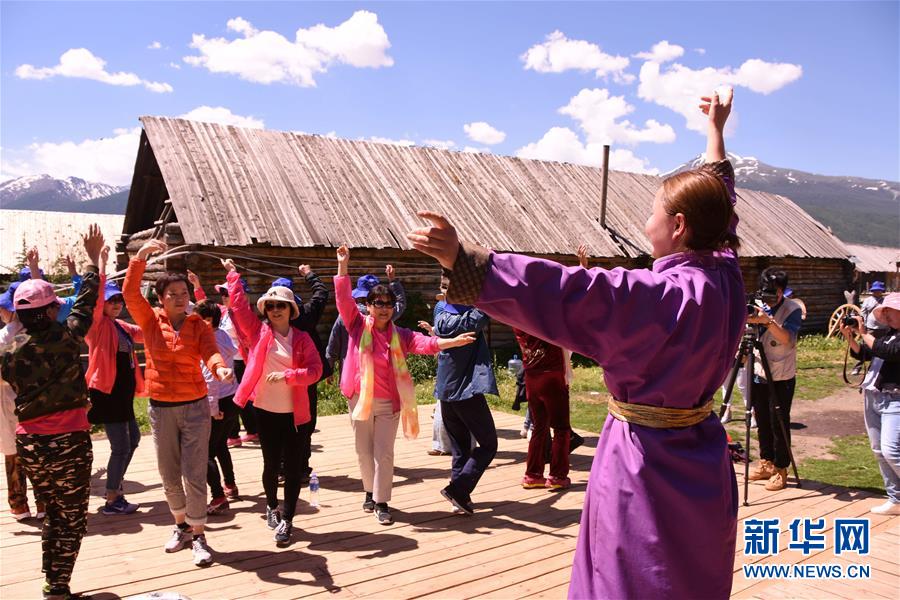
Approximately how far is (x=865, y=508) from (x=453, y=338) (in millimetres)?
3854

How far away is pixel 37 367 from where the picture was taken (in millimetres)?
3826

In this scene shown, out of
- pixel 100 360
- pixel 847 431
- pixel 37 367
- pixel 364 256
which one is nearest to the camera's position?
pixel 37 367

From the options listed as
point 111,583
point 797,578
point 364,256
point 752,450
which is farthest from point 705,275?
point 364,256

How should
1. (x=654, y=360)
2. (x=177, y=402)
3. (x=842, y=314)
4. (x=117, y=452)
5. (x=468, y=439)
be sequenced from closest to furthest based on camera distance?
(x=654, y=360), (x=177, y=402), (x=117, y=452), (x=468, y=439), (x=842, y=314)

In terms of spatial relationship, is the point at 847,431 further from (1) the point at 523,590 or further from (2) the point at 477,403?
(1) the point at 523,590

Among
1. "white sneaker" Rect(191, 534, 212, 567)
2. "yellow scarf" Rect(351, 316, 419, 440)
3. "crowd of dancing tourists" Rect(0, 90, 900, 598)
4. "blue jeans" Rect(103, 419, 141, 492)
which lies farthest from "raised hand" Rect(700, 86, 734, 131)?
"blue jeans" Rect(103, 419, 141, 492)

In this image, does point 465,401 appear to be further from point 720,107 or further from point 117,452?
point 720,107

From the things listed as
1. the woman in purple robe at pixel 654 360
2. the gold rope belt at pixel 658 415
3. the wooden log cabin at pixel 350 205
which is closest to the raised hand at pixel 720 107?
the woman in purple robe at pixel 654 360

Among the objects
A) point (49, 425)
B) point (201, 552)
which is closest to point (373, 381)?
point (201, 552)

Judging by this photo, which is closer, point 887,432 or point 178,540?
point 178,540

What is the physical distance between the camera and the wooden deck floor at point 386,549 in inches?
159

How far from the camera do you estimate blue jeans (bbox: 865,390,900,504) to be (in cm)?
502

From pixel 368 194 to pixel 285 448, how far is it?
11.1 m

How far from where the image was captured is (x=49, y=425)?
3.83 meters
